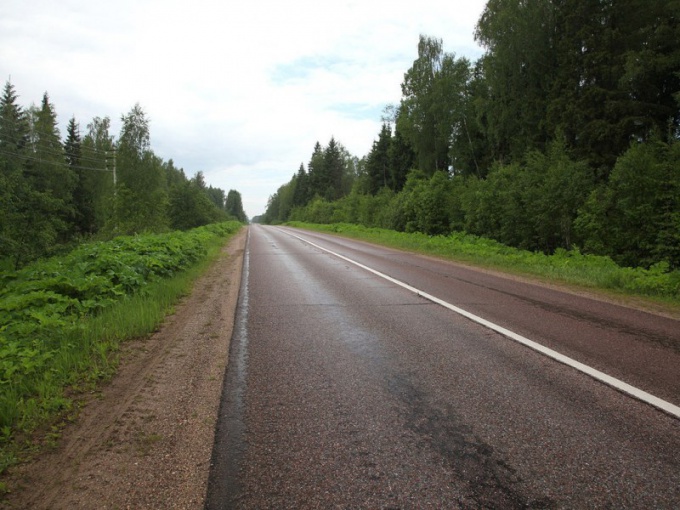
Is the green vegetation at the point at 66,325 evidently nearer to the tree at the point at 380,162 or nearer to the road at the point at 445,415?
the road at the point at 445,415

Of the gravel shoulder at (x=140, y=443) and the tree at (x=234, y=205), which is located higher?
the tree at (x=234, y=205)

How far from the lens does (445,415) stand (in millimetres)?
3012

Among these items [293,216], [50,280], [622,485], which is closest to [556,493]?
[622,485]

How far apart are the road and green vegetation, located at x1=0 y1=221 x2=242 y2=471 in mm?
1480

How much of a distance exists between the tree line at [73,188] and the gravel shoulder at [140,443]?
969cm

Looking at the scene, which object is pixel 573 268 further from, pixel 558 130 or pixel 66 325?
pixel 558 130

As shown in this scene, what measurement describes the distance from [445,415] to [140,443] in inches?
90.1

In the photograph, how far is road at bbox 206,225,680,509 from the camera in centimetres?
218

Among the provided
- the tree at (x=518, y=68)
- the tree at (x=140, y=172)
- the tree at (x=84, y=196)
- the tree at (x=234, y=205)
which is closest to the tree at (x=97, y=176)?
the tree at (x=84, y=196)

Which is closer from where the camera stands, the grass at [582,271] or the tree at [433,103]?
the grass at [582,271]

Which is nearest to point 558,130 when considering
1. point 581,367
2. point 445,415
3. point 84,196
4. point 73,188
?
point 581,367

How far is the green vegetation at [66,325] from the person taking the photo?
10.5ft

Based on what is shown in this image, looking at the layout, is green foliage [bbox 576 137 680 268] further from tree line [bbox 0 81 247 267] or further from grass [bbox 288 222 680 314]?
tree line [bbox 0 81 247 267]

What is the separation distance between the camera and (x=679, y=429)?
273cm
